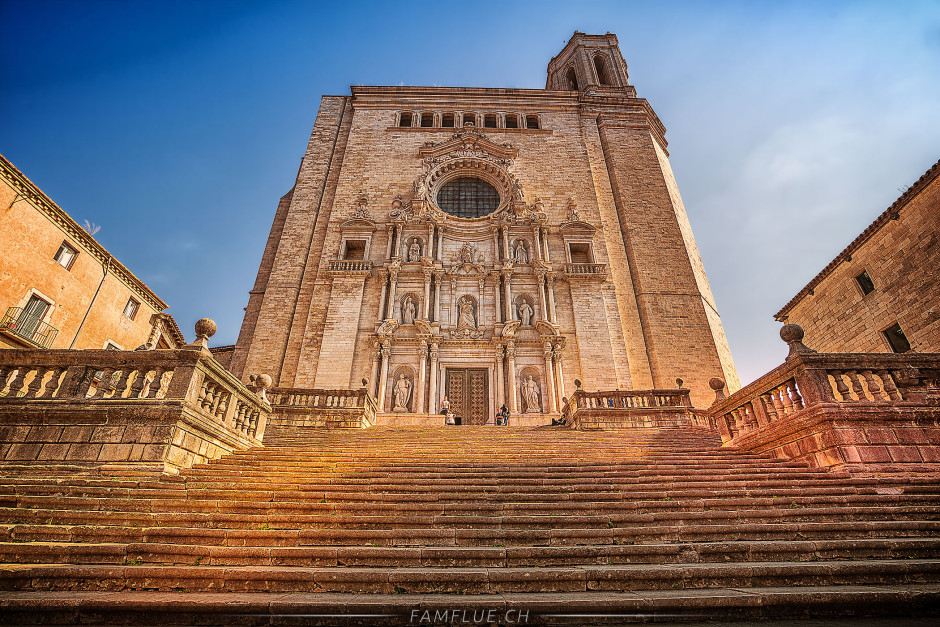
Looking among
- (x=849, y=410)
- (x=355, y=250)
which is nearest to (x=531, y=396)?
(x=849, y=410)

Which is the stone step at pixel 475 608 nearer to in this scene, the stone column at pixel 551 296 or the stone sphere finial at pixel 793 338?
the stone sphere finial at pixel 793 338

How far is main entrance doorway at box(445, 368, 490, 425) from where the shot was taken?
16.0 meters

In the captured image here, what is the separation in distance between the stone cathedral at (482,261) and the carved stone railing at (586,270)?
0.10 m

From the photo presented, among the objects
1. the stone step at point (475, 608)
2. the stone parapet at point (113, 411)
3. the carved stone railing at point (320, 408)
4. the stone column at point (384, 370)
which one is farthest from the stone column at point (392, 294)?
the stone step at point (475, 608)

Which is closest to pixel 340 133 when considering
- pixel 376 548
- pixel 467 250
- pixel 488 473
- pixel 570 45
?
pixel 467 250

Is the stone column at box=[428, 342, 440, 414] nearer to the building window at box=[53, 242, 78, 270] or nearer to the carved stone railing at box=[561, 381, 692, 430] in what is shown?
the carved stone railing at box=[561, 381, 692, 430]

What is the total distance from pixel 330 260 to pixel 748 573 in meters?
17.8

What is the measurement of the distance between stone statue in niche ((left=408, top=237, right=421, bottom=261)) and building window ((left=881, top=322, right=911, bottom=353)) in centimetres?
1692

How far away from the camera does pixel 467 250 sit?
19000mm

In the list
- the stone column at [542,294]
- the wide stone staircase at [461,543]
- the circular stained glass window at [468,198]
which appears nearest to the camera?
the wide stone staircase at [461,543]

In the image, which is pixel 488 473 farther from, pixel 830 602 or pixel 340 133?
pixel 340 133

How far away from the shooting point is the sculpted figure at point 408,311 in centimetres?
1711

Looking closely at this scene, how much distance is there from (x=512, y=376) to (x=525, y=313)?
114 inches

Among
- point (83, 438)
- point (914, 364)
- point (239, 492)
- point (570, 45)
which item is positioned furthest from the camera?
point (570, 45)
